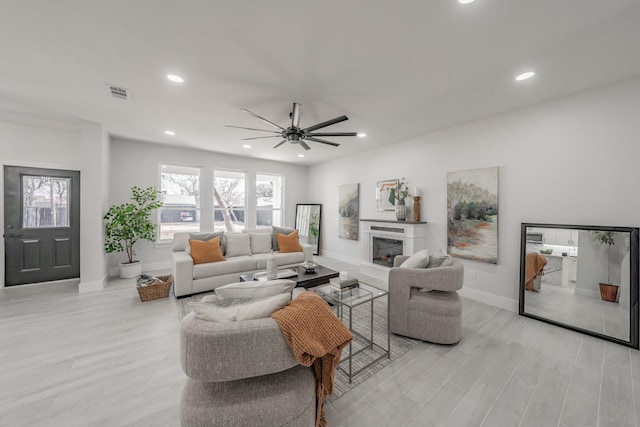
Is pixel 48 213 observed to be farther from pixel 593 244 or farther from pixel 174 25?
pixel 593 244

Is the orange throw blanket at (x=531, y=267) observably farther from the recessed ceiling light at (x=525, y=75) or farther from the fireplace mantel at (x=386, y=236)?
the recessed ceiling light at (x=525, y=75)

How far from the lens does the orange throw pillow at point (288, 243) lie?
466 centimetres

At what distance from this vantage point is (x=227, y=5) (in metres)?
1.56

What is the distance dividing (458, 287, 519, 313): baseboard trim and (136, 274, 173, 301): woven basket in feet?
14.8

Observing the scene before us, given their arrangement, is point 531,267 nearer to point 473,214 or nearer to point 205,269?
point 473,214

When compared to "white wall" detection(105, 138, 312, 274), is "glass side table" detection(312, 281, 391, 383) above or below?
below

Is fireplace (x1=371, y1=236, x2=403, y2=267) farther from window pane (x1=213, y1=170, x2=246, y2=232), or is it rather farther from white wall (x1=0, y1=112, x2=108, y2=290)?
white wall (x1=0, y1=112, x2=108, y2=290)

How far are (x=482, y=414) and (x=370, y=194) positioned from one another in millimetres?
4069

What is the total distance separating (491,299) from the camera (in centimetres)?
332

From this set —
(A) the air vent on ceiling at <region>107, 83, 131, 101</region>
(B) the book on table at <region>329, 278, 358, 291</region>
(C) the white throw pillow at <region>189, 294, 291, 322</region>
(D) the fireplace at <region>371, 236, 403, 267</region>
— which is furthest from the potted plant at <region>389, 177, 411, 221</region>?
(A) the air vent on ceiling at <region>107, 83, 131, 101</region>

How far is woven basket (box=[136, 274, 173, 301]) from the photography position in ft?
10.8

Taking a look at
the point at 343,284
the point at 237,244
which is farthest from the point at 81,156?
the point at 343,284

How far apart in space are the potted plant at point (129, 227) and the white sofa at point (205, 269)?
→ 0.87 m

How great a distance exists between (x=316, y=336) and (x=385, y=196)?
13.3ft
